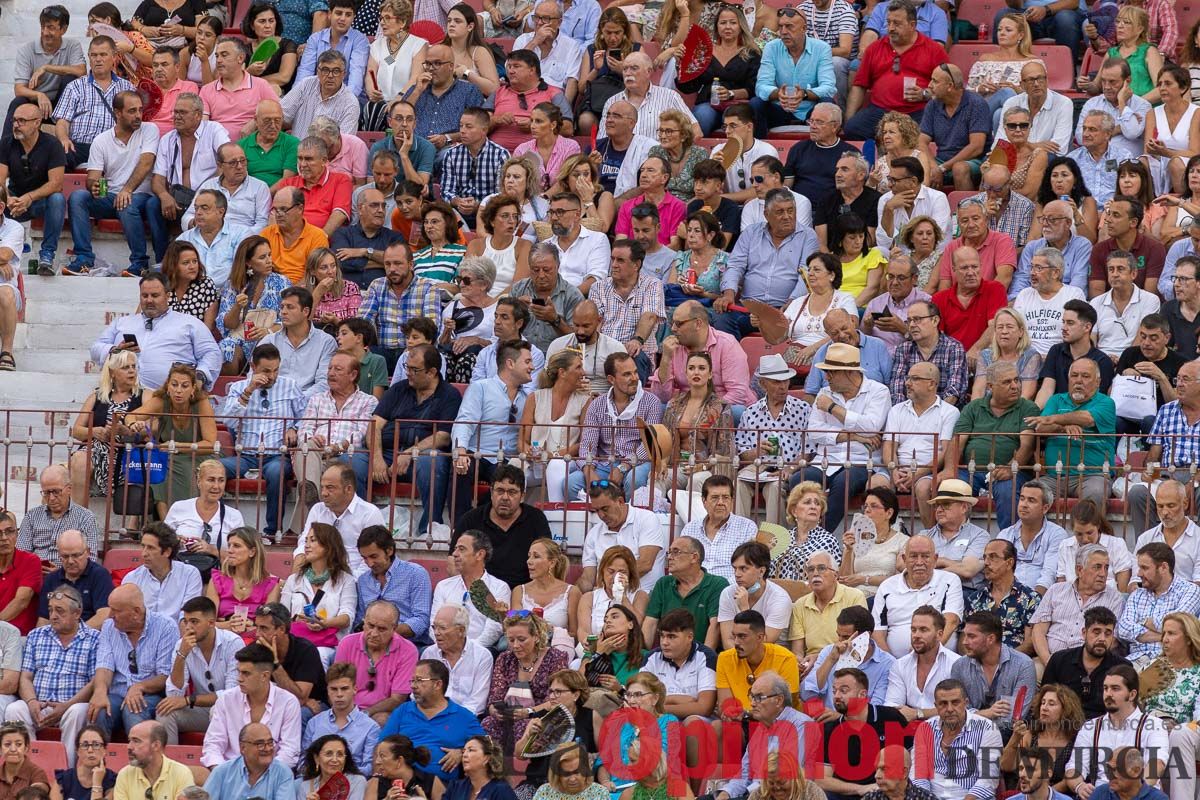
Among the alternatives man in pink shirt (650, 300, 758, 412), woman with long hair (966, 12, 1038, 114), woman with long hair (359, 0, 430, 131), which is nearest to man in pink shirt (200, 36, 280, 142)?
woman with long hair (359, 0, 430, 131)

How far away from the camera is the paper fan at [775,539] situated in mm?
15508

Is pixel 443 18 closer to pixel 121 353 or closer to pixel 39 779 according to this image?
pixel 121 353

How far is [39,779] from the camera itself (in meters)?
14.5

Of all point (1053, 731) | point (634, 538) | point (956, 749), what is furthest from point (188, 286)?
point (1053, 731)

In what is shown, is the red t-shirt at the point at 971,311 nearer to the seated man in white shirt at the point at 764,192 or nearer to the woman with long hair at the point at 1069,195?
the woman with long hair at the point at 1069,195

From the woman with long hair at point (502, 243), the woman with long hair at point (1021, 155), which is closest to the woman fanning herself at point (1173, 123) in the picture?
the woman with long hair at point (1021, 155)

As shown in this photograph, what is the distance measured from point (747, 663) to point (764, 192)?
17.2 feet

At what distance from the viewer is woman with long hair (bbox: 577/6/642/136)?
20281 millimetres

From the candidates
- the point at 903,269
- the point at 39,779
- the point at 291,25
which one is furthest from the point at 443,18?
the point at 39,779

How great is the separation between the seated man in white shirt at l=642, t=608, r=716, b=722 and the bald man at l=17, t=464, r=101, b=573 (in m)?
3.74

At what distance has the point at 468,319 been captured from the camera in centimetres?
1778

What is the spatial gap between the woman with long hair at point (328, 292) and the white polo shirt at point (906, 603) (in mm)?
4884

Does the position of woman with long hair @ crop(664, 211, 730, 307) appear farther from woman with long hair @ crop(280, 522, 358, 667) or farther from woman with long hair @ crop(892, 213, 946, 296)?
woman with long hair @ crop(280, 522, 358, 667)

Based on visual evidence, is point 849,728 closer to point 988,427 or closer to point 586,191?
point 988,427
